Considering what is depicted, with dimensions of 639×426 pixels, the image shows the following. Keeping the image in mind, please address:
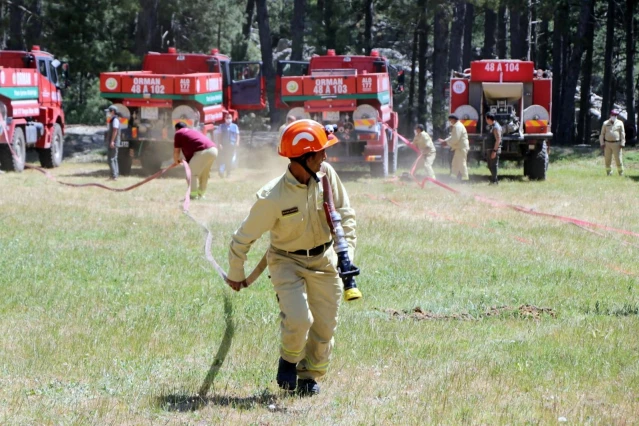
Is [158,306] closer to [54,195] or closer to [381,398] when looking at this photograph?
[381,398]

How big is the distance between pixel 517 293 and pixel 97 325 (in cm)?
407

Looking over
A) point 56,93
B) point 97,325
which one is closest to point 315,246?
point 97,325

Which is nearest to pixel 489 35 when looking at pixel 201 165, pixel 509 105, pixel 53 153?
pixel 509 105

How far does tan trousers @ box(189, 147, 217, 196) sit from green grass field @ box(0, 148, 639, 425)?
212cm

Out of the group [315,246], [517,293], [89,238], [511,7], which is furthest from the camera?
[511,7]

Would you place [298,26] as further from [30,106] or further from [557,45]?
[30,106]

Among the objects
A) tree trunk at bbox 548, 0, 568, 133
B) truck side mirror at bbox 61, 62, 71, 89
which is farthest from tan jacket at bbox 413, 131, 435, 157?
tree trunk at bbox 548, 0, 568, 133

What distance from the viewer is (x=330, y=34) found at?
38.8 metres

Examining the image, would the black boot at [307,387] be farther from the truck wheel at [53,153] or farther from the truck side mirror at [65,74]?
the truck wheel at [53,153]

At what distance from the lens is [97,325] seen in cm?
812

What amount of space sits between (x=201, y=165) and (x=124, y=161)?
6690 mm

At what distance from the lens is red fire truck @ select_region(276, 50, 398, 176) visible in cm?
2214

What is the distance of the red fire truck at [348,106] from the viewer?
72.6 feet

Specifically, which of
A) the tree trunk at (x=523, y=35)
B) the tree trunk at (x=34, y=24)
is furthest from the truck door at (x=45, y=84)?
the tree trunk at (x=523, y=35)
